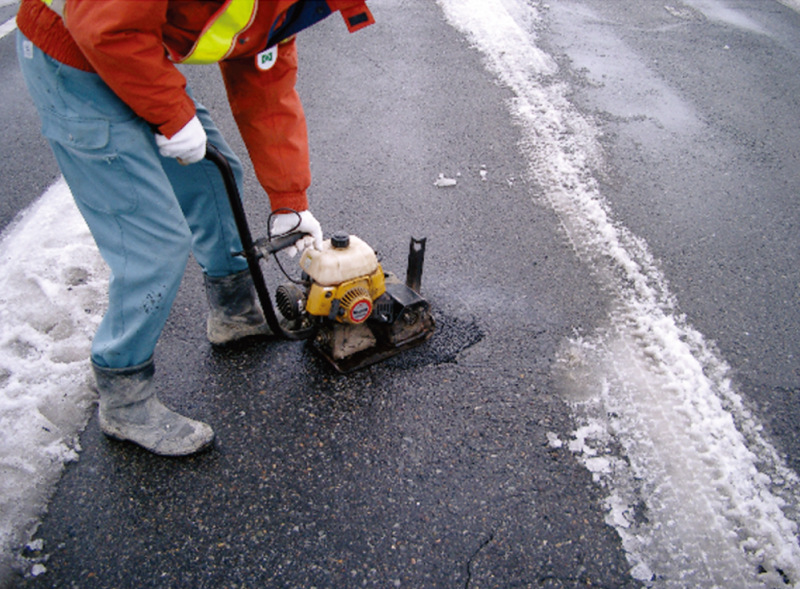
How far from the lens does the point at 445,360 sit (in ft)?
8.38

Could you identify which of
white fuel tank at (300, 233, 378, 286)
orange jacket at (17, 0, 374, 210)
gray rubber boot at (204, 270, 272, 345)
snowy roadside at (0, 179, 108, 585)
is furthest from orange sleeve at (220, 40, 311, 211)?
snowy roadside at (0, 179, 108, 585)

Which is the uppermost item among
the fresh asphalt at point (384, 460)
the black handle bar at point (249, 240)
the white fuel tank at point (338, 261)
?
the black handle bar at point (249, 240)

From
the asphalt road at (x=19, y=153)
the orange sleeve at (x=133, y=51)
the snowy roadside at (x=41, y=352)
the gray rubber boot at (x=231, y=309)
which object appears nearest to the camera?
the orange sleeve at (x=133, y=51)

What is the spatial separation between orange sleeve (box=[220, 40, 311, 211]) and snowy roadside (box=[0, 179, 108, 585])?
1.18 metres

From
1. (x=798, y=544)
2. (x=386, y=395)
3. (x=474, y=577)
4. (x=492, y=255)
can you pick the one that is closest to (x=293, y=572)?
(x=474, y=577)

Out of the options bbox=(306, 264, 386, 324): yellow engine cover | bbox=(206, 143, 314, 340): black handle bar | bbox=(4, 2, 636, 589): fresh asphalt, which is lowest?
bbox=(4, 2, 636, 589): fresh asphalt

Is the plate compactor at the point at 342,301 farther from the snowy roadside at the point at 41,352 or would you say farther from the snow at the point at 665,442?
the snowy roadside at the point at 41,352

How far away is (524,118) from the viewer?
14.8 feet

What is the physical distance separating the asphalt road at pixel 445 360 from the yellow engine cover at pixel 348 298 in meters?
0.31

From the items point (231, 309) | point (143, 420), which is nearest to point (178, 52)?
point (231, 309)

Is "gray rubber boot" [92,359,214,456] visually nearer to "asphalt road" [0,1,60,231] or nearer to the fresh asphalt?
the fresh asphalt

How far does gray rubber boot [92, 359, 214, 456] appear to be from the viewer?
81.0 inches

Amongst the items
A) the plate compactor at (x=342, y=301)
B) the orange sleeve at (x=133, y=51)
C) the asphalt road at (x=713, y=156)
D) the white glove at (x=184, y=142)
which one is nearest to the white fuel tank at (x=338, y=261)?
the plate compactor at (x=342, y=301)

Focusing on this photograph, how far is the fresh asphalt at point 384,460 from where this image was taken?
1825mm
